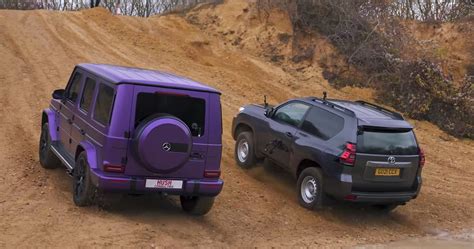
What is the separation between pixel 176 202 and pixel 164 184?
57.4 inches

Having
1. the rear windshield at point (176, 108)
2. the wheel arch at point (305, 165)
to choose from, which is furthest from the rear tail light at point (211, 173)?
the wheel arch at point (305, 165)

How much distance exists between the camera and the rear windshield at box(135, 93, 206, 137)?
7.18 m

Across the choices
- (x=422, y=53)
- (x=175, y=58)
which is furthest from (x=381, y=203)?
(x=175, y=58)

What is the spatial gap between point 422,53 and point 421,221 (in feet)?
34.4

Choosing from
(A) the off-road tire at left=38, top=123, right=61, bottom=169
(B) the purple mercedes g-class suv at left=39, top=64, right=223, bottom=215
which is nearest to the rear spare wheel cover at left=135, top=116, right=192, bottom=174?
(B) the purple mercedes g-class suv at left=39, top=64, right=223, bottom=215

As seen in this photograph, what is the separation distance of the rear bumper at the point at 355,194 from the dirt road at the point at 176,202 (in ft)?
1.64

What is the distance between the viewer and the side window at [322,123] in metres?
9.10

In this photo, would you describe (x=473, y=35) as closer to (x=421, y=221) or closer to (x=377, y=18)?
(x=377, y=18)

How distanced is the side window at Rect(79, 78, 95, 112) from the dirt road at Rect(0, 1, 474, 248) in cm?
130

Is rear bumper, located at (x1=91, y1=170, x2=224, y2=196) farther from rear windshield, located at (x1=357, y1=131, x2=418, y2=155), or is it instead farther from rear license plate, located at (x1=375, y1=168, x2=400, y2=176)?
rear license plate, located at (x1=375, y1=168, x2=400, y2=176)

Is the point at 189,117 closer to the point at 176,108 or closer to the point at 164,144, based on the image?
the point at 176,108

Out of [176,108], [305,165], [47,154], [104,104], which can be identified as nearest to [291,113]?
[305,165]

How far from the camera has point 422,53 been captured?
18.9 meters

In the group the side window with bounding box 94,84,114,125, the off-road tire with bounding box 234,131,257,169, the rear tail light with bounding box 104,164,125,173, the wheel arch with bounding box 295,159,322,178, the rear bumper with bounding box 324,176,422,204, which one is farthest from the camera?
the off-road tire with bounding box 234,131,257,169
